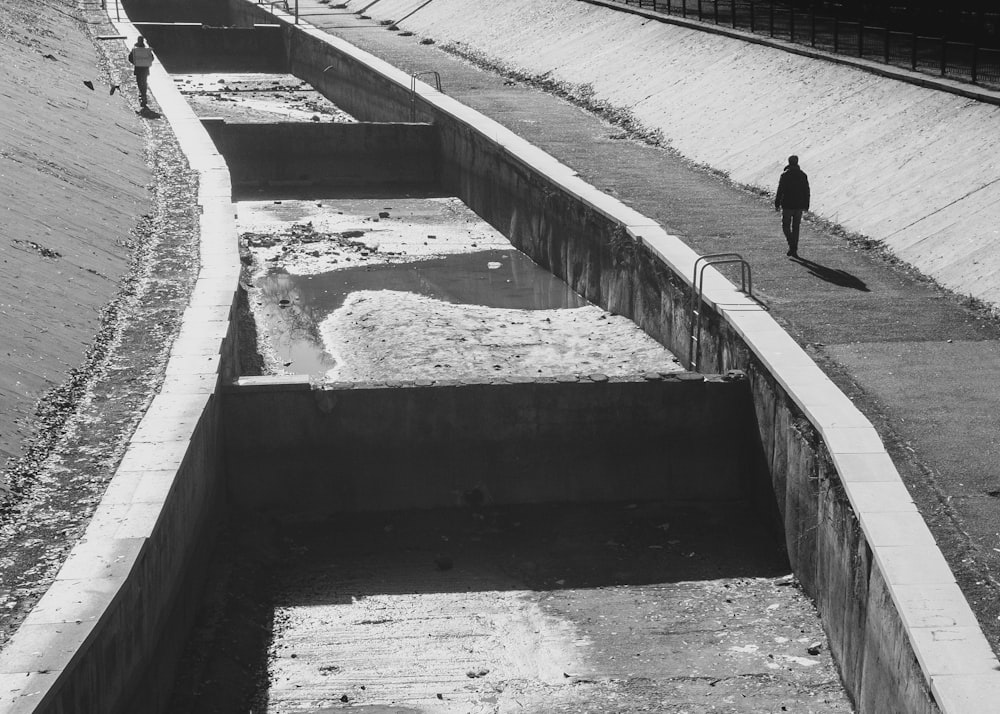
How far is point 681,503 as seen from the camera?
15766 mm

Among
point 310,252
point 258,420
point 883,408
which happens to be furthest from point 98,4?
point 883,408

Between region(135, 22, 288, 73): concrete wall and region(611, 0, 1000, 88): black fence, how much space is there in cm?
1827

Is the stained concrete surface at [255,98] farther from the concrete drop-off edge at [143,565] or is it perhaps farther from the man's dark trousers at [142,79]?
the concrete drop-off edge at [143,565]

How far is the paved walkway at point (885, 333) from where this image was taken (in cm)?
1156

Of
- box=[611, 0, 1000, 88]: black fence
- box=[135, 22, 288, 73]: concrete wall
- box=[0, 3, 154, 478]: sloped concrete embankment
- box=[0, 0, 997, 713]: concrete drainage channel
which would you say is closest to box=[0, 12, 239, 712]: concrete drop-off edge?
box=[0, 0, 997, 713]: concrete drainage channel

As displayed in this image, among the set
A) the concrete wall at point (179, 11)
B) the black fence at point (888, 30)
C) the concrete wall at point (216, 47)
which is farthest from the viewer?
the concrete wall at point (179, 11)

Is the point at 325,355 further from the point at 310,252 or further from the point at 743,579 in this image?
the point at 743,579

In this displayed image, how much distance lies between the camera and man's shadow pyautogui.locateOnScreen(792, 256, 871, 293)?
17.8m

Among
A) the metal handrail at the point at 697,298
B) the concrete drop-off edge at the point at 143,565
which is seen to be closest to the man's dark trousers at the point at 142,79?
the concrete drop-off edge at the point at 143,565

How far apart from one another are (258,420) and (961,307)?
27.3ft

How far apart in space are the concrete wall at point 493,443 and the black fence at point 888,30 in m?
10.7

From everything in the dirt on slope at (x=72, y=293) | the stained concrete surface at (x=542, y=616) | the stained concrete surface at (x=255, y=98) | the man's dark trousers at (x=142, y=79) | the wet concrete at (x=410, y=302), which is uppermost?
the man's dark trousers at (x=142, y=79)

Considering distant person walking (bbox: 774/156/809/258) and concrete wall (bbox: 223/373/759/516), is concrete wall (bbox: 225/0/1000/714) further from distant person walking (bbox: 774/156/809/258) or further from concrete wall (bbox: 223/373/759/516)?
distant person walking (bbox: 774/156/809/258)

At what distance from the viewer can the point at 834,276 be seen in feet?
59.8
